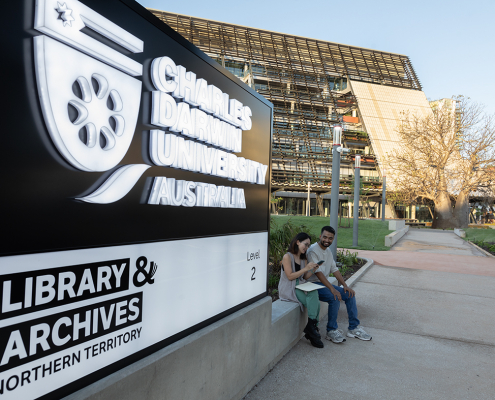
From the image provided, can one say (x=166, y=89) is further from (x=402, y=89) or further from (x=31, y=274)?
(x=402, y=89)

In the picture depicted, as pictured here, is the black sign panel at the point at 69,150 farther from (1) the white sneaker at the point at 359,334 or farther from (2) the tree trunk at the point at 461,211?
(2) the tree trunk at the point at 461,211

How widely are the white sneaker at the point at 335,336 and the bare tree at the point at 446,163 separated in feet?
108

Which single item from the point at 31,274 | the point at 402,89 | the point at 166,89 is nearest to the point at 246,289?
the point at 166,89

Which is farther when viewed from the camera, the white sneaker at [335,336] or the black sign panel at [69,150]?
the white sneaker at [335,336]

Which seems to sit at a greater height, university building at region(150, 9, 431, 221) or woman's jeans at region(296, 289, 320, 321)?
university building at region(150, 9, 431, 221)

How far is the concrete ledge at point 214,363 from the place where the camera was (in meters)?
2.17

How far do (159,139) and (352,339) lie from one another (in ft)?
12.9

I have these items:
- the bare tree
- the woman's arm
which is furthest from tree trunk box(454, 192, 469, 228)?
the woman's arm

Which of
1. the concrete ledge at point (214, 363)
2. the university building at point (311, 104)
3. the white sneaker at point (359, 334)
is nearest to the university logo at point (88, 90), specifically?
the concrete ledge at point (214, 363)

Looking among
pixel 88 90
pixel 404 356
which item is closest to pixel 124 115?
pixel 88 90

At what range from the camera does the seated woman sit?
4.67 meters

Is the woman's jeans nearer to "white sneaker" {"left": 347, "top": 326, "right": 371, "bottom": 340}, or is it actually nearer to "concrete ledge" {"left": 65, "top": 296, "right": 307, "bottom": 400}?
"concrete ledge" {"left": 65, "top": 296, "right": 307, "bottom": 400}

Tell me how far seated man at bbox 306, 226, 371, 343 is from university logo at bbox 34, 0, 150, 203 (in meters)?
3.29

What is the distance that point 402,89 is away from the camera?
57.5 m
